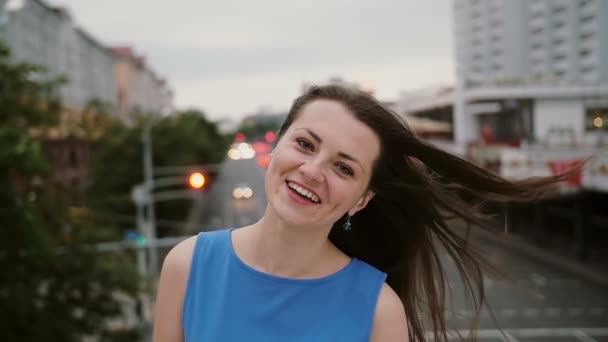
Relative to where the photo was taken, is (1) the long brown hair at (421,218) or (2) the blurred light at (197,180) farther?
(2) the blurred light at (197,180)

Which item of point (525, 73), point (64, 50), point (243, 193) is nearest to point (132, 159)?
point (64, 50)

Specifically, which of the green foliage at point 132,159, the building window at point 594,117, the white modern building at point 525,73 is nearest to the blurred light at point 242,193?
the white modern building at point 525,73

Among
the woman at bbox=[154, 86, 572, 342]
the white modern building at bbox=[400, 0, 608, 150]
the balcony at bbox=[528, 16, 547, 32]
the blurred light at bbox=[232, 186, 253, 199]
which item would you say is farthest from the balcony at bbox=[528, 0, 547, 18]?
the woman at bbox=[154, 86, 572, 342]

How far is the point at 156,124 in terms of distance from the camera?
151ft

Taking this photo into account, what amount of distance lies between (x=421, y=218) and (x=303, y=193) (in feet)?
2.01

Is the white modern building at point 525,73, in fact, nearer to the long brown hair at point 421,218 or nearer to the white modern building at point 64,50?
the white modern building at point 64,50

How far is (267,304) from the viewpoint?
2.07 m

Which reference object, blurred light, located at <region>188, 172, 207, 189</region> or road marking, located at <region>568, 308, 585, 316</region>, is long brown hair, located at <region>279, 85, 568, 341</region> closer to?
blurred light, located at <region>188, 172, 207, 189</region>

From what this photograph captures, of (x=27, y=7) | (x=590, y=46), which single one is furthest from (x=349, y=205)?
(x=590, y=46)

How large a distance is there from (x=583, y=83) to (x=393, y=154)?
164 feet

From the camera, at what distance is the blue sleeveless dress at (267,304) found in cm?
204

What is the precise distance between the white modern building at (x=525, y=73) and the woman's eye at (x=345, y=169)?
3164cm

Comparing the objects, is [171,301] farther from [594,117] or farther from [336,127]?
[594,117]

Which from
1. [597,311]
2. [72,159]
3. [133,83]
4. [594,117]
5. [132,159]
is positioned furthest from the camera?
[133,83]
